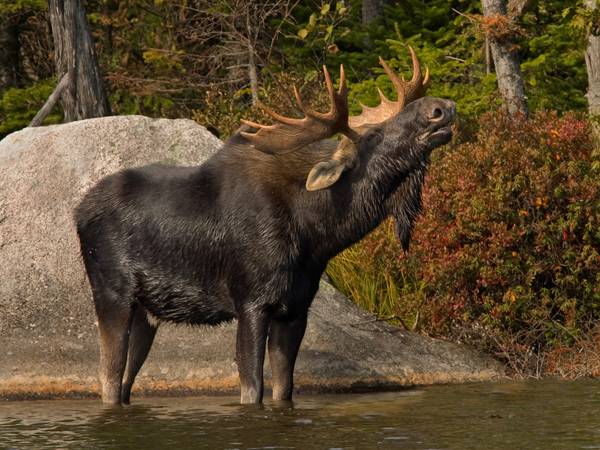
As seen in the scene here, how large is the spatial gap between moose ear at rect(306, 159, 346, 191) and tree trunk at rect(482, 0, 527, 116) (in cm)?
791

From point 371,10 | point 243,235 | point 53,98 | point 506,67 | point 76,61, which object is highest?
point 371,10

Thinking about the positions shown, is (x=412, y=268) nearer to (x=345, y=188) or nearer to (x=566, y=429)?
(x=345, y=188)

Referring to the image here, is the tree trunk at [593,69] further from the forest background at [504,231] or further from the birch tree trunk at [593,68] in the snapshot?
the forest background at [504,231]

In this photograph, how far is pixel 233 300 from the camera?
9.12 m

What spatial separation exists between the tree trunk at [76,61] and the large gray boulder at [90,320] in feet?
21.8

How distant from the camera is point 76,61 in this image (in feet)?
62.6

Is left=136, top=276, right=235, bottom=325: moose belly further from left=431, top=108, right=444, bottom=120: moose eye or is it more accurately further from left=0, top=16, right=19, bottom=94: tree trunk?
left=0, top=16, right=19, bottom=94: tree trunk

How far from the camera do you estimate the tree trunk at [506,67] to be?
16531mm

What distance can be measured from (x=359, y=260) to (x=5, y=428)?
217 inches

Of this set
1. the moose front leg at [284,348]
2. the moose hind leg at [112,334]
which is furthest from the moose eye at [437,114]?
the moose hind leg at [112,334]

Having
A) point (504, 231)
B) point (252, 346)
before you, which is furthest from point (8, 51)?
point (252, 346)

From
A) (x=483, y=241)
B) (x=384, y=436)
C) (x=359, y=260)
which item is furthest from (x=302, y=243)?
(x=359, y=260)

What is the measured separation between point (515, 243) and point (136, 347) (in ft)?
13.3

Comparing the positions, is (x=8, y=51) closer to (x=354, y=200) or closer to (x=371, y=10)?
(x=371, y=10)
